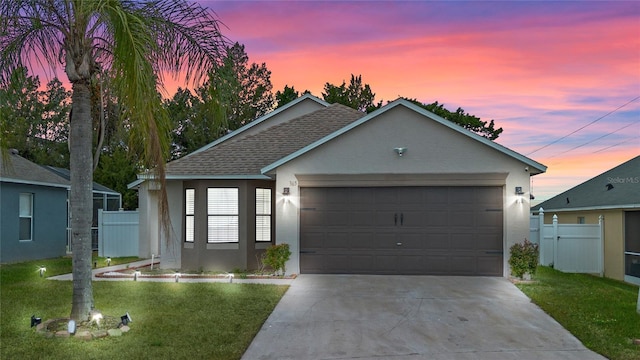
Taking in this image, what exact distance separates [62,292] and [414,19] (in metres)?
11.6

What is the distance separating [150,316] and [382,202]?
6.73 m

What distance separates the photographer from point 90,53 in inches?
291

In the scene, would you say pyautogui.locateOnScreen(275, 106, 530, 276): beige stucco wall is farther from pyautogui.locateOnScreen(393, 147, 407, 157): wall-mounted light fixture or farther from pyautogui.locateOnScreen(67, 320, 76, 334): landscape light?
pyautogui.locateOnScreen(67, 320, 76, 334): landscape light

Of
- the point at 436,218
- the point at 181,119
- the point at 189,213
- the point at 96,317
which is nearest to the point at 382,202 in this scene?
the point at 436,218

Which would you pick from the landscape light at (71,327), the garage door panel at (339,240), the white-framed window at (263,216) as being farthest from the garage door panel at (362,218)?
the landscape light at (71,327)

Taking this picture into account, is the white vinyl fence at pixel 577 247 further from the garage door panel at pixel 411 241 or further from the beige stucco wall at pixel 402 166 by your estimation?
the garage door panel at pixel 411 241

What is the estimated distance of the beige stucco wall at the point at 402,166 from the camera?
1241 centimetres

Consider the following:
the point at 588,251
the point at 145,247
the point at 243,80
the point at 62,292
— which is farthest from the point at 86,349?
the point at 243,80

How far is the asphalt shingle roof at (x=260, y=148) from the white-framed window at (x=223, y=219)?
0.73 metres

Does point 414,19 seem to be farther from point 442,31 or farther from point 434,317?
point 434,317

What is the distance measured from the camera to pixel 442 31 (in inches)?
566

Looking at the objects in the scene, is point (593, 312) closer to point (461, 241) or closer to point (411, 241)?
point (461, 241)

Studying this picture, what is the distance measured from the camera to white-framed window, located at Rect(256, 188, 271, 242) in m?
14.0

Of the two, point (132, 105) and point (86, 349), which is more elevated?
point (132, 105)
